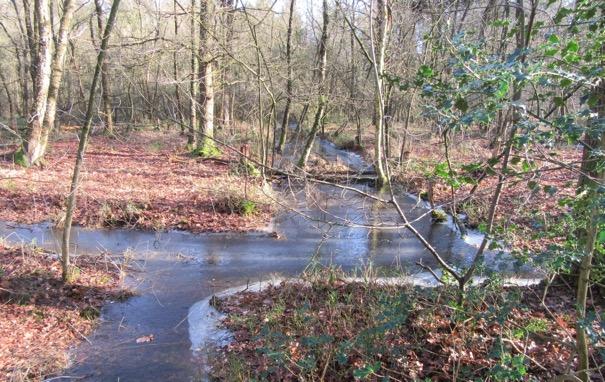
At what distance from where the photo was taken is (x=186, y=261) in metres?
9.24

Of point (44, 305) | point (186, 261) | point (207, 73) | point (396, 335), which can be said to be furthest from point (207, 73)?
point (396, 335)

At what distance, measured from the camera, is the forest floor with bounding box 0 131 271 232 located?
11266mm

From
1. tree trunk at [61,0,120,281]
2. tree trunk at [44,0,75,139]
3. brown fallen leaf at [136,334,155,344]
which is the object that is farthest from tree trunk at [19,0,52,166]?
brown fallen leaf at [136,334,155,344]

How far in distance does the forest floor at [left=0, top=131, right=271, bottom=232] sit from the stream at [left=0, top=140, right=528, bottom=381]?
0.45 metres

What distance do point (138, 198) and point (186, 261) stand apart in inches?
150

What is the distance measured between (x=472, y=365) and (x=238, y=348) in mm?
2888

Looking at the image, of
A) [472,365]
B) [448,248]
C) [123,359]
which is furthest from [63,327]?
[448,248]

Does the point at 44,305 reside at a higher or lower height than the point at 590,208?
lower

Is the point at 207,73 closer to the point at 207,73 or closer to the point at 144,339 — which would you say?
the point at 207,73

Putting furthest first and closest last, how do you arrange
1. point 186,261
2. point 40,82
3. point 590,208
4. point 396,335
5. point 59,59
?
point 59,59 < point 40,82 < point 186,261 < point 396,335 < point 590,208

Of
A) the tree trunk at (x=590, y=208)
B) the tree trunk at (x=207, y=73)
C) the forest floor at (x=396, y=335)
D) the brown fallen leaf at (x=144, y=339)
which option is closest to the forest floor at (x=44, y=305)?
the brown fallen leaf at (x=144, y=339)

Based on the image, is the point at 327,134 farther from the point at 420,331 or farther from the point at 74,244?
the point at 420,331

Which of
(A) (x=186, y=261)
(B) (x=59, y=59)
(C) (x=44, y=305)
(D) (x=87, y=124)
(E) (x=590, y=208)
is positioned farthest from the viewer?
(B) (x=59, y=59)

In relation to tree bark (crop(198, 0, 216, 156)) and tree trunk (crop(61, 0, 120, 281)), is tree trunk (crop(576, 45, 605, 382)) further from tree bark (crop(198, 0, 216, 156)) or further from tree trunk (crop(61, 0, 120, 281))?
tree bark (crop(198, 0, 216, 156))
